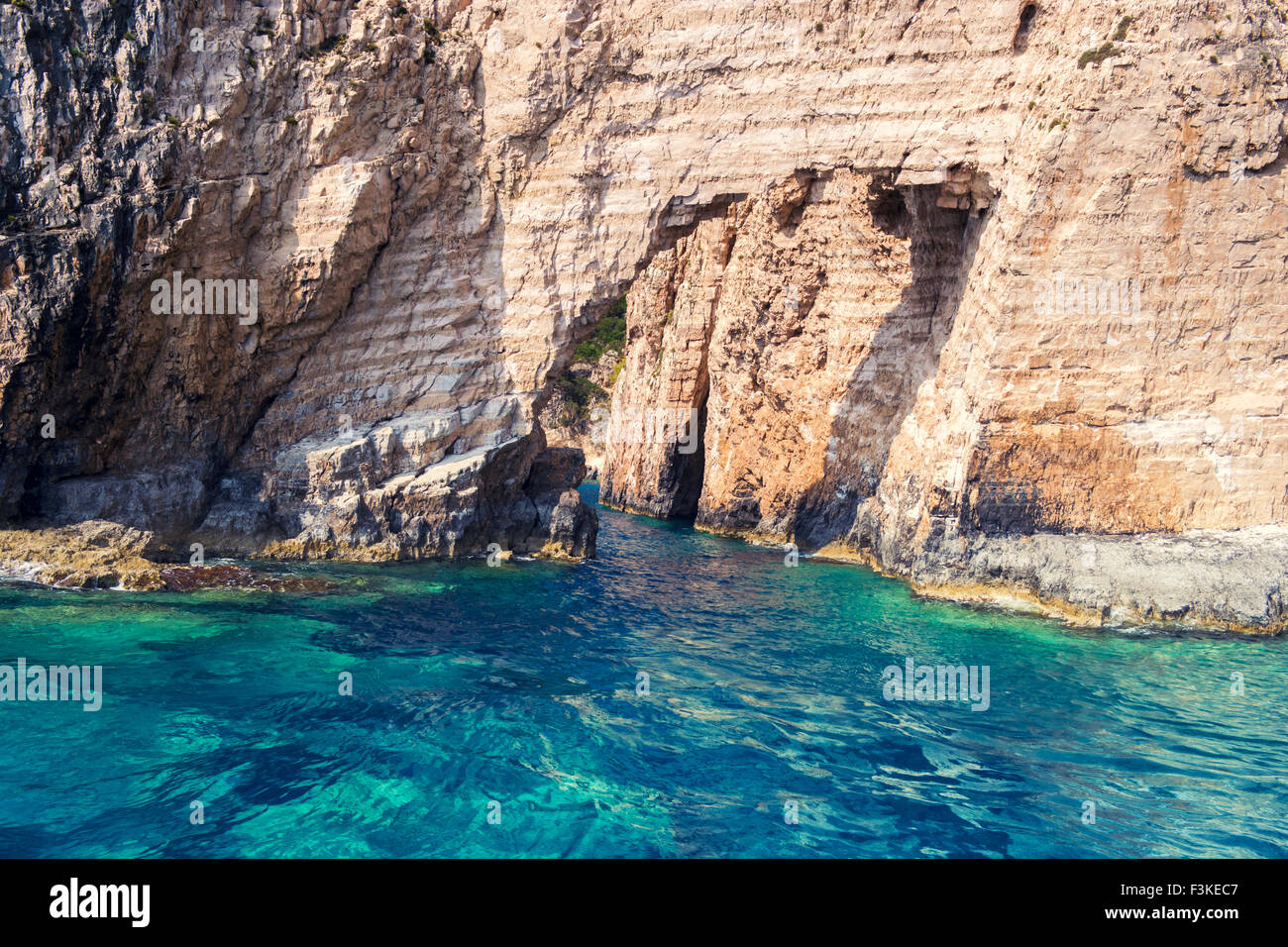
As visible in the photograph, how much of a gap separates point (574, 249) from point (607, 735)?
12807mm

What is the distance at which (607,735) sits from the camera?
1073 centimetres

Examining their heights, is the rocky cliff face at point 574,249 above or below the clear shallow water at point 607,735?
above

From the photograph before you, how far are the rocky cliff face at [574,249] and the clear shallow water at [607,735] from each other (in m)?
3.38

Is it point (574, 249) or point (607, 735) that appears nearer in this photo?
point (607, 735)

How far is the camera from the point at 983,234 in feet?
62.4

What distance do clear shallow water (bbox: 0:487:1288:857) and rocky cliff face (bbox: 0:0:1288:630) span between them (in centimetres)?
338

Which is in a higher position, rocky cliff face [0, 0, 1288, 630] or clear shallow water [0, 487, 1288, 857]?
rocky cliff face [0, 0, 1288, 630]

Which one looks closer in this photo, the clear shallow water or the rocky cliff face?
the clear shallow water

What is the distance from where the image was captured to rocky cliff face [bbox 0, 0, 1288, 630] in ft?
54.2

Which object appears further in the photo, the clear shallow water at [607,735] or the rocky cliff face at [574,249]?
the rocky cliff face at [574,249]

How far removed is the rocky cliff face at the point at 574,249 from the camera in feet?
54.2

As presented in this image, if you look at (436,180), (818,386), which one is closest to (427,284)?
(436,180)

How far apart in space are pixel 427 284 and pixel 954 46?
42.6ft

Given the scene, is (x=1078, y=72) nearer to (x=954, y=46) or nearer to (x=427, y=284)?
(x=954, y=46)
